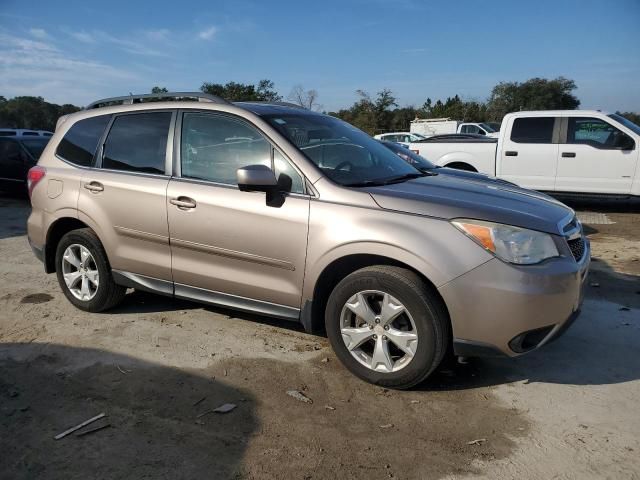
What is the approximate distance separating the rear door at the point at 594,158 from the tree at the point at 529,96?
49.7 m

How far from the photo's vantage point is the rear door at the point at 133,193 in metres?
4.04

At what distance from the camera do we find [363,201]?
128 inches

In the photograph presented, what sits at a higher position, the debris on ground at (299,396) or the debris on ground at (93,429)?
the debris on ground at (299,396)

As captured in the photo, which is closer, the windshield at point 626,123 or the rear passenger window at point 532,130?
the windshield at point 626,123

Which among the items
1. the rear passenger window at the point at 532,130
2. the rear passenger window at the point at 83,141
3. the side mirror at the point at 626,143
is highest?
the rear passenger window at the point at 532,130

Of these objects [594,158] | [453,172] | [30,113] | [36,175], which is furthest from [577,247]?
[30,113]

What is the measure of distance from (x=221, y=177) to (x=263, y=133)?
46 centimetres

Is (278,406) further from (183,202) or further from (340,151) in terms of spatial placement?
(340,151)

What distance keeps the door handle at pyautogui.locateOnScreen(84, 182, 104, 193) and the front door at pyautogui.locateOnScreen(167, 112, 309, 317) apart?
0.78 metres

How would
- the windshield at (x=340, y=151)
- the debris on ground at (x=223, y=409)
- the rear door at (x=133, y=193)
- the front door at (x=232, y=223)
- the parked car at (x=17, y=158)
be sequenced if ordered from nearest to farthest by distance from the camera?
the debris on ground at (x=223, y=409) → the front door at (x=232, y=223) → the windshield at (x=340, y=151) → the rear door at (x=133, y=193) → the parked car at (x=17, y=158)

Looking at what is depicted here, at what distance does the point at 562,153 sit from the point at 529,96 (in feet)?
178

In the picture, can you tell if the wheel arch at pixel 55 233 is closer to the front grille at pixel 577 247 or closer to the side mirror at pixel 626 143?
the front grille at pixel 577 247

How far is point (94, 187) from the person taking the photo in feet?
14.2

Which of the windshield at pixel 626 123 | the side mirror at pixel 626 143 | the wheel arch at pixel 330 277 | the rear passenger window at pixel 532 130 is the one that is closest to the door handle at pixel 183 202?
the wheel arch at pixel 330 277
